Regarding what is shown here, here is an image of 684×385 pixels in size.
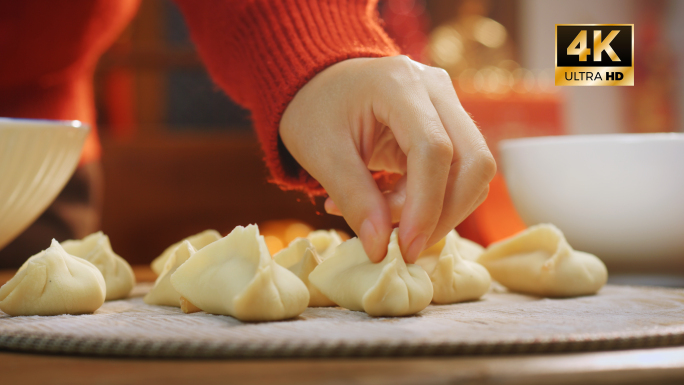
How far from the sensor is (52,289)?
537 mm

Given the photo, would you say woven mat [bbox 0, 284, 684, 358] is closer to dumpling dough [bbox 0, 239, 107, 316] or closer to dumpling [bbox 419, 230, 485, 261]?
dumpling dough [bbox 0, 239, 107, 316]

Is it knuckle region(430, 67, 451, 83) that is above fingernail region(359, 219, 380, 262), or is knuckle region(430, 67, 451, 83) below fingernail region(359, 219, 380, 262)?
above

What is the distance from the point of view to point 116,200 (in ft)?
8.16

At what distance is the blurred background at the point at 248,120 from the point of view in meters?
2.38

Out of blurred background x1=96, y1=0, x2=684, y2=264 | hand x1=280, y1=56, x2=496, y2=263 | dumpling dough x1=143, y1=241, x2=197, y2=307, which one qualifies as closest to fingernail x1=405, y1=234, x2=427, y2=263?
hand x1=280, y1=56, x2=496, y2=263

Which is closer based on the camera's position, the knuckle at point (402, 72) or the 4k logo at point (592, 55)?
the knuckle at point (402, 72)

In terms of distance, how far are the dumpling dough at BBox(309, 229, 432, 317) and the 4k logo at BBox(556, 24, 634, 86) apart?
38 centimetres

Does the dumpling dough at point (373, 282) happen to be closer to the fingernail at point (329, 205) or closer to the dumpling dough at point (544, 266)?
the fingernail at point (329, 205)

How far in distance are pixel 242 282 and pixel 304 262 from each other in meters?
0.13

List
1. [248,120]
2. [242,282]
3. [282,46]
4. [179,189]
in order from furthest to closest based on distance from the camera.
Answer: [179,189]
[248,120]
[282,46]
[242,282]

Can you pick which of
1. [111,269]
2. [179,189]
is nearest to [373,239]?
[111,269]

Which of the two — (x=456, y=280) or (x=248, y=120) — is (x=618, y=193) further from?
(x=248, y=120)

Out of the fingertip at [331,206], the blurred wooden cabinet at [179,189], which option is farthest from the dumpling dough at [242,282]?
the blurred wooden cabinet at [179,189]

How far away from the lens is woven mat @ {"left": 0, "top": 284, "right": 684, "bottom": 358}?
14.5 inches
